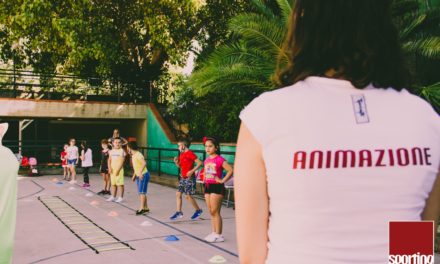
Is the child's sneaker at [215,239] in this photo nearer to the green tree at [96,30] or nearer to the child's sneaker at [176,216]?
the child's sneaker at [176,216]

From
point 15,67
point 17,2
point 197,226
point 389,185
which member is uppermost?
point 17,2

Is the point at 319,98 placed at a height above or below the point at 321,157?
above

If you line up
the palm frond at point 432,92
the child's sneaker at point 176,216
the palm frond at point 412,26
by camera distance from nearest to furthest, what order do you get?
the palm frond at point 432,92 → the palm frond at point 412,26 → the child's sneaker at point 176,216

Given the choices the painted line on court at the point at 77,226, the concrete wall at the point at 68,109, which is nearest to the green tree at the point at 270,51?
the painted line on court at the point at 77,226

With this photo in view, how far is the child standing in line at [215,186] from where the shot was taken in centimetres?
747

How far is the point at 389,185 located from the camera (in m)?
1.16

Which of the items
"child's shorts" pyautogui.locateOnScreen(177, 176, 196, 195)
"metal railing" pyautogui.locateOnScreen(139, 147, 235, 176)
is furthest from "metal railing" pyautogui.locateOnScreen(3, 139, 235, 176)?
"child's shorts" pyautogui.locateOnScreen(177, 176, 196, 195)

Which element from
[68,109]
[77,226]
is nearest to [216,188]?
[77,226]

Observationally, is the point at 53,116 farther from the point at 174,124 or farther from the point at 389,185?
the point at 389,185

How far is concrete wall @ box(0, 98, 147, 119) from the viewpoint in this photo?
19.9m

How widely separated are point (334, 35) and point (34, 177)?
1920 centimetres

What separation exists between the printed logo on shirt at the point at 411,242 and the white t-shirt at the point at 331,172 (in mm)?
22

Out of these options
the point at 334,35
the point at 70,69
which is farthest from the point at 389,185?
the point at 70,69

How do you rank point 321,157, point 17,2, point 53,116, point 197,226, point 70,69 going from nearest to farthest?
point 321,157 < point 197,226 < point 17,2 < point 53,116 < point 70,69
